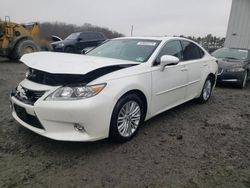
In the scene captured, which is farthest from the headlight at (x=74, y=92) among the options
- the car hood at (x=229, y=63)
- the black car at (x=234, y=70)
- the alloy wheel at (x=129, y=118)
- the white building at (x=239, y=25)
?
the white building at (x=239, y=25)

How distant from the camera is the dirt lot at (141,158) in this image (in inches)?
97.0

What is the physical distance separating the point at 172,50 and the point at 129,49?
775mm

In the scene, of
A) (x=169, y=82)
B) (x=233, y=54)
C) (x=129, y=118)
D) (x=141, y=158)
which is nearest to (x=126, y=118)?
(x=129, y=118)

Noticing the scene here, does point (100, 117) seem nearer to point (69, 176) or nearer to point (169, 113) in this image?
point (69, 176)

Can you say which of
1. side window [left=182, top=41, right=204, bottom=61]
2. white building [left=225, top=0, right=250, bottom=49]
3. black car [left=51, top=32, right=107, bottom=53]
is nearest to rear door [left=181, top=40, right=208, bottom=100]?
side window [left=182, top=41, right=204, bottom=61]

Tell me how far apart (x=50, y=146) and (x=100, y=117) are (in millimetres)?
873

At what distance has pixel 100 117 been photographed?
2.76 m

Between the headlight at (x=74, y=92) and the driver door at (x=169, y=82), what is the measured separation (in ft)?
3.65

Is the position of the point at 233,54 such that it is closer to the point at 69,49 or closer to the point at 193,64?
the point at 193,64

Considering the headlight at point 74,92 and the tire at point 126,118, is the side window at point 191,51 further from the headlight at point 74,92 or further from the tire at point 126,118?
the headlight at point 74,92

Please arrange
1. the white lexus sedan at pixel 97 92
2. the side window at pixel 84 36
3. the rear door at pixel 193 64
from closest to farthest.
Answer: the white lexus sedan at pixel 97 92 → the rear door at pixel 193 64 → the side window at pixel 84 36

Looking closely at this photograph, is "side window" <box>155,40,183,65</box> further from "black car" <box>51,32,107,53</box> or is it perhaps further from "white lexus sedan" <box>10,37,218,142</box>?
"black car" <box>51,32,107,53</box>

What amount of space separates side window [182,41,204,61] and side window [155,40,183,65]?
17 cm

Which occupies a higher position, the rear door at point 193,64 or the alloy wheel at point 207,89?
the rear door at point 193,64
